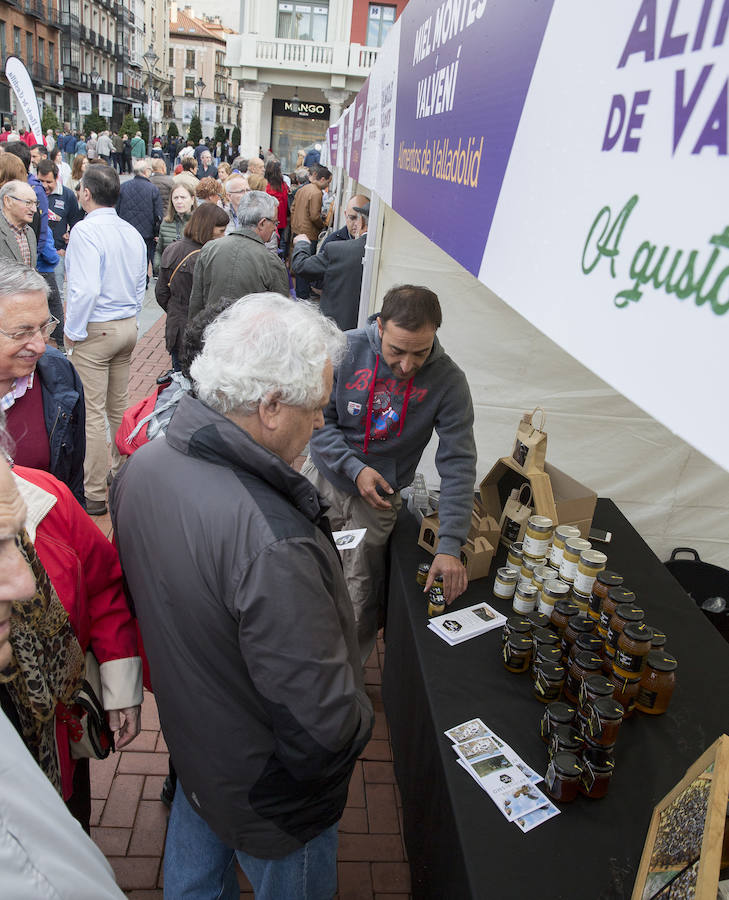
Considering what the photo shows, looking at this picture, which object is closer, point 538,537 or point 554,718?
point 554,718

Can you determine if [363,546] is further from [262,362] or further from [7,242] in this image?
[7,242]

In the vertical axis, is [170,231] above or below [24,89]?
below

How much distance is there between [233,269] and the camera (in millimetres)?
4629

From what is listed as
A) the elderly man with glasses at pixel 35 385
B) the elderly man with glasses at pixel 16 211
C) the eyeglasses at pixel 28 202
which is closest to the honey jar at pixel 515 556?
the elderly man with glasses at pixel 35 385

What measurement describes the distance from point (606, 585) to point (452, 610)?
0.58 m

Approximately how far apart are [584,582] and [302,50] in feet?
95.2

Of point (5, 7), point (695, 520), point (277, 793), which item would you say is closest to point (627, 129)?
point (277, 793)

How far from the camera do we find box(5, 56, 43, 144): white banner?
361 inches

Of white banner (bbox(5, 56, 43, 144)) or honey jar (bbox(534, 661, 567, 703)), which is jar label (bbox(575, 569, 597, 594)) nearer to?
honey jar (bbox(534, 661, 567, 703))

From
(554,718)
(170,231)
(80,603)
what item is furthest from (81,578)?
(170,231)

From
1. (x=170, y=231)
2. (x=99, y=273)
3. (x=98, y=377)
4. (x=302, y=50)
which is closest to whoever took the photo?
(x=99, y=273)

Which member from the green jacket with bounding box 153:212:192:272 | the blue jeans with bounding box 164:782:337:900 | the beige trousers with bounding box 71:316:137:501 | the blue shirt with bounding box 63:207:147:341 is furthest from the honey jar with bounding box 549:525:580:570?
the green jacket with bounding box 153:212:192:272

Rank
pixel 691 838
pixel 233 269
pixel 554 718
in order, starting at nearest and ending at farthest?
pixel 691 838 → pixel 554 718 → pixel 233 269

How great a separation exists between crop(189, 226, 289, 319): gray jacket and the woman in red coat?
3.18 metres
